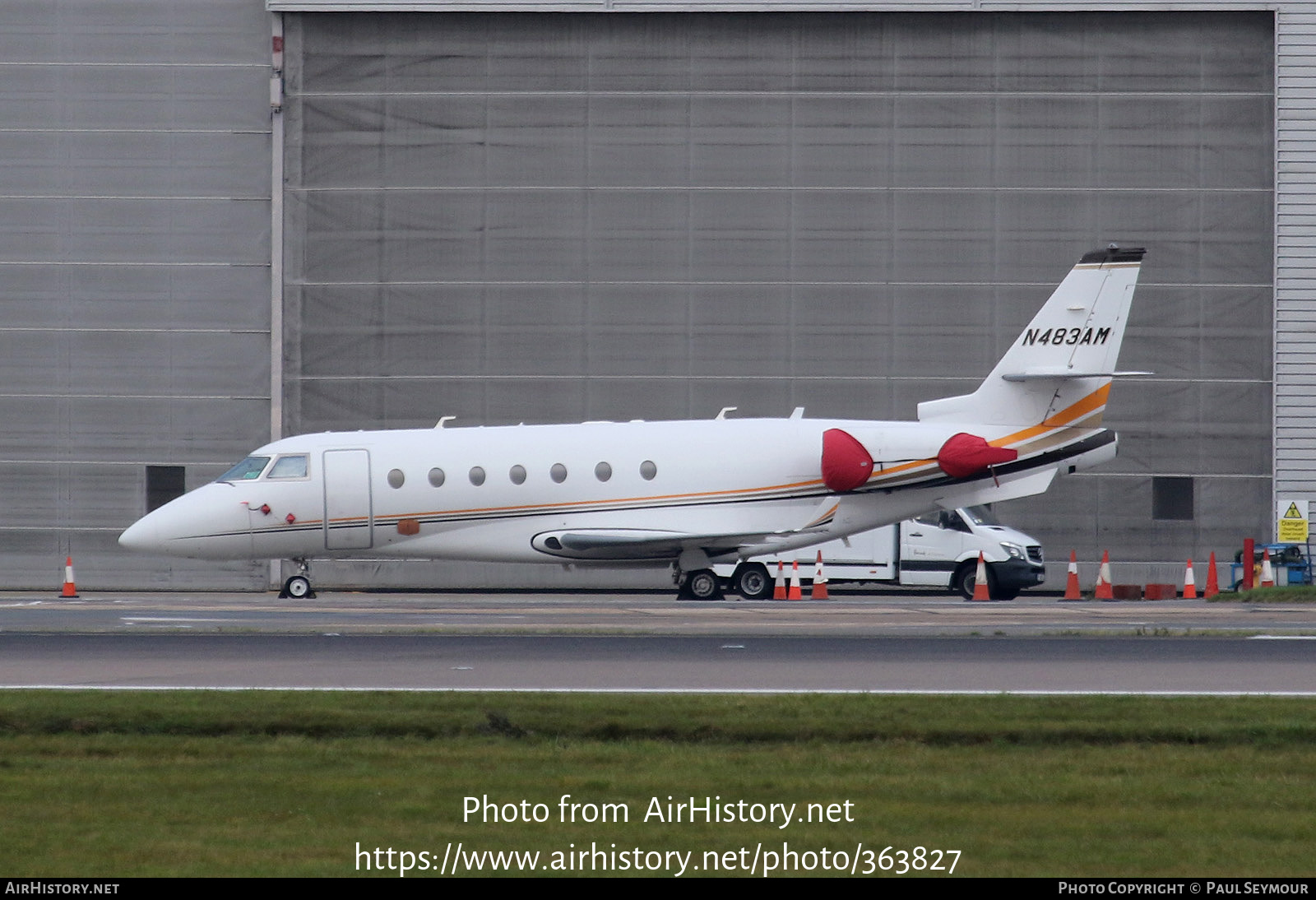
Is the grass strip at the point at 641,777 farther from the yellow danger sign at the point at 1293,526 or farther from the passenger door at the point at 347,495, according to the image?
the yellow danger sign at the point at 1293,526

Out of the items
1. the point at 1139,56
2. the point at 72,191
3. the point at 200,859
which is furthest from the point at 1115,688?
the point at 72,191

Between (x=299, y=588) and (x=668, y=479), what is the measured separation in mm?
6446

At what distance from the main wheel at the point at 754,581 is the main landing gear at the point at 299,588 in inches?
289

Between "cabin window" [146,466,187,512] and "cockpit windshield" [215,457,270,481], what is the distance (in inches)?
358

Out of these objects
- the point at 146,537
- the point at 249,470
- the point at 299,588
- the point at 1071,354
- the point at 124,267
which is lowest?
the point at 299,588

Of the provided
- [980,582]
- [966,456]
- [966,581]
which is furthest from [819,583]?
[966,456]

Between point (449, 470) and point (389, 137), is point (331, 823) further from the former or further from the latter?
point (389, 137)

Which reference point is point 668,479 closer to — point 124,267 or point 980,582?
point 980,582

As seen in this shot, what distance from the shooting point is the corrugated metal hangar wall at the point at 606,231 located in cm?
3503

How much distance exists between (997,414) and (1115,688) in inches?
583

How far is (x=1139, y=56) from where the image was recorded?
35.0 m

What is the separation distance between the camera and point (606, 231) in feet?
116

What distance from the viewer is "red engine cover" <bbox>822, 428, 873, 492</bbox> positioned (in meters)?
26.7

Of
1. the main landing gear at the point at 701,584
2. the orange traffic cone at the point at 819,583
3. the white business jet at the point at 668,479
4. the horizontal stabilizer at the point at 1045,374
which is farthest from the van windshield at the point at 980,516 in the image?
the main landing gear at the point at 701,584
